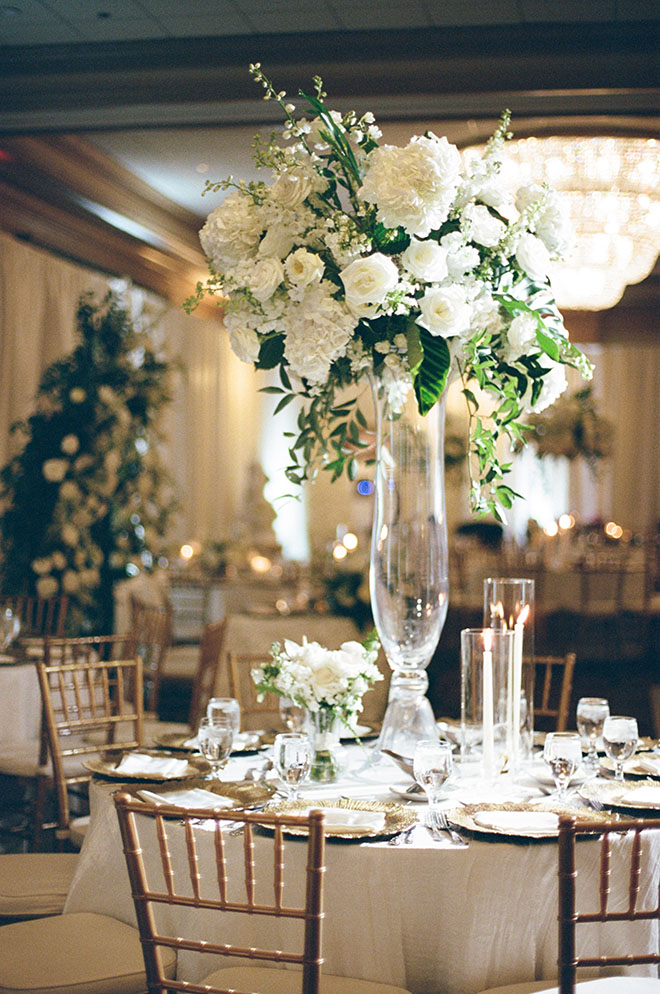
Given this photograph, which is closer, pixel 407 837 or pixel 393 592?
pixel 407 837

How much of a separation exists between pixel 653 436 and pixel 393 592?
1305 cm

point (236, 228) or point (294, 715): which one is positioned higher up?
point (236, 228)

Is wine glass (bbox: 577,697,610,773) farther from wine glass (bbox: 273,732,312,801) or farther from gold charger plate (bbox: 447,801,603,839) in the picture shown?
wine glass (bbox: 273,732,312,801)

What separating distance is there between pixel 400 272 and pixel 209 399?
10.4 m

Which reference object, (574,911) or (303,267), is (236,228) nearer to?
(303,267)

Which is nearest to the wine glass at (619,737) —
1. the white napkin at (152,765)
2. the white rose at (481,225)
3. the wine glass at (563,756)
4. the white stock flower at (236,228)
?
the wine glass at (563,756)

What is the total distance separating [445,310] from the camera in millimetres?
2242

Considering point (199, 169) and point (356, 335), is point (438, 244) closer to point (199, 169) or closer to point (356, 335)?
point (356, 335)

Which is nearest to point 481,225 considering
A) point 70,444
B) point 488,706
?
point 488,706

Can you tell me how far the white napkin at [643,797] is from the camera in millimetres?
2129

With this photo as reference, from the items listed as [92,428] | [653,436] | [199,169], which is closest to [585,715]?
[92,428]

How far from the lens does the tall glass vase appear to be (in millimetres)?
2455

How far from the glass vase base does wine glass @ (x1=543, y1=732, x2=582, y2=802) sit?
1.30 ft

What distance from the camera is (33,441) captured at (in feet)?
21.0
